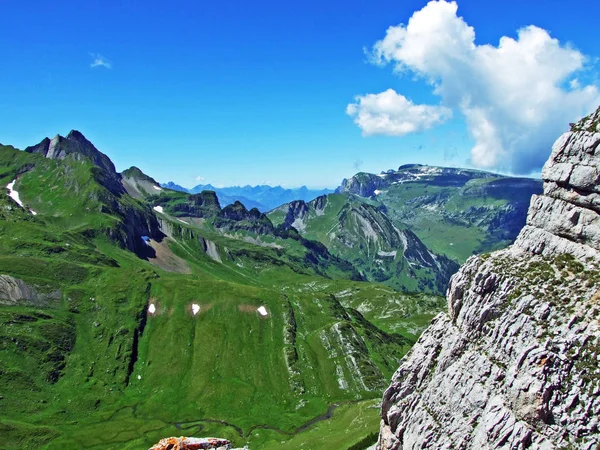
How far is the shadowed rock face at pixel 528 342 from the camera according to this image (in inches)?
1999

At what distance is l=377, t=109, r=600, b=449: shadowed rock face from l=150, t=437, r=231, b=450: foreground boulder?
37.6m

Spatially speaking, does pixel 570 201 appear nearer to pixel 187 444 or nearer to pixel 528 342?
pixel 528 342

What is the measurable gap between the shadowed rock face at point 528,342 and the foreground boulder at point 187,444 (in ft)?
123

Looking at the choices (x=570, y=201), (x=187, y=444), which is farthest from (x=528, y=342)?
(x=187, y=444)

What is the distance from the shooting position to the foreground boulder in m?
84.1

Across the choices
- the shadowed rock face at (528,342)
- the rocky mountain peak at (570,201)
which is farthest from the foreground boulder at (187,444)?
the rocky mountain peak at (570,201)

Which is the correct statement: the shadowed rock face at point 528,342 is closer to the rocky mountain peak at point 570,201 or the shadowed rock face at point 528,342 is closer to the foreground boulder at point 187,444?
the rocky mountain peak at point 570,201

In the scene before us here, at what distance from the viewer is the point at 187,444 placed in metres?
86.1

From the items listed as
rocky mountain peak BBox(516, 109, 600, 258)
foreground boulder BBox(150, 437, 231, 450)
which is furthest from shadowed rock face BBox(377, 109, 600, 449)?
foreground boulder BBox(150, 437, 231, 450)

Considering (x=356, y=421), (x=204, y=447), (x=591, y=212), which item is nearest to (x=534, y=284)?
(x=591, y=212)

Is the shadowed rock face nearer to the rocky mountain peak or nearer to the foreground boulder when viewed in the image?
the rocky mountain peak

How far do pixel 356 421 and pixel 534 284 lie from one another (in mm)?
125387

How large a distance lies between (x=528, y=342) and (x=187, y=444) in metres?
67.1

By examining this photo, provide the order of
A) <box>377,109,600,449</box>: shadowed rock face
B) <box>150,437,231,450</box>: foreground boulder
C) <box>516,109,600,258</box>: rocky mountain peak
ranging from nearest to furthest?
<box>377,109,600,449</box>: shadowed rock face → <box>516,109,600,258</box>: rocky mountain peak → <box>150,437,231,450</box>: foreground boulder
